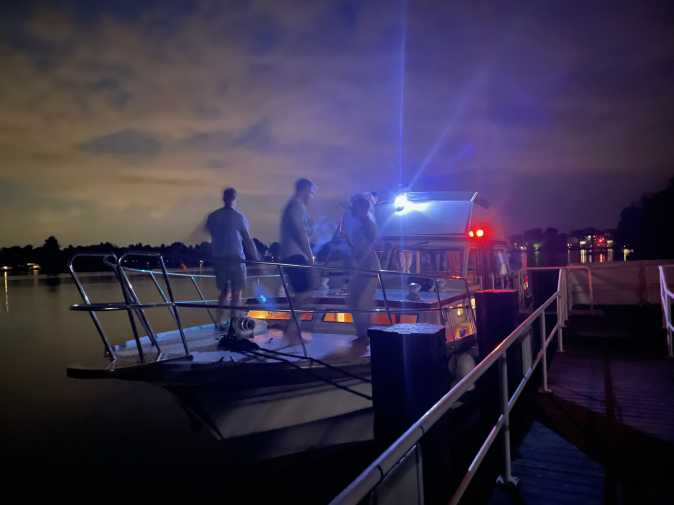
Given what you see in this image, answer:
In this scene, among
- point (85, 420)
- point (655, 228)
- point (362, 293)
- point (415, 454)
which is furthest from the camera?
point (655, 228)

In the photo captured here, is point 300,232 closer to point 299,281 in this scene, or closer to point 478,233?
point 299,281

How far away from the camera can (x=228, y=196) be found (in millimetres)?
6383

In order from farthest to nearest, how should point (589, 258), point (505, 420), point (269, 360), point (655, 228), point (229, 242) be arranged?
point (589, 258) < point (655, 228) < point (229, 242) < point (269, 360) < point (505, 420)

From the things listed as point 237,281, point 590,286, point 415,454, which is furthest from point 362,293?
point 590,286

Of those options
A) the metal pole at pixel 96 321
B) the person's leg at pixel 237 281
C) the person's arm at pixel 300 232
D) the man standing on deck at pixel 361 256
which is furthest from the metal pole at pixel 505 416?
the metal pole at pixel 96 321

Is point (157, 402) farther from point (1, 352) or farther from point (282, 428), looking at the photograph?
point (1, 352)

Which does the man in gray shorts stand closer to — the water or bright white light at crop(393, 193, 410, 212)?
the water

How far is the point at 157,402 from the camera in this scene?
1600 cm

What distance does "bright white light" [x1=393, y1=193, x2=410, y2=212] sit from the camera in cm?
961

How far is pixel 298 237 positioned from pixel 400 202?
13.3 feet

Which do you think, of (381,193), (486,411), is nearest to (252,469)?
(486,411)

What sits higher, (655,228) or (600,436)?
(655,228)

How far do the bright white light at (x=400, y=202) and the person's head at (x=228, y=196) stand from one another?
4015 mm

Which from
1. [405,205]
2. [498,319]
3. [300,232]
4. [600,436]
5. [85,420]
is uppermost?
[405,205]
